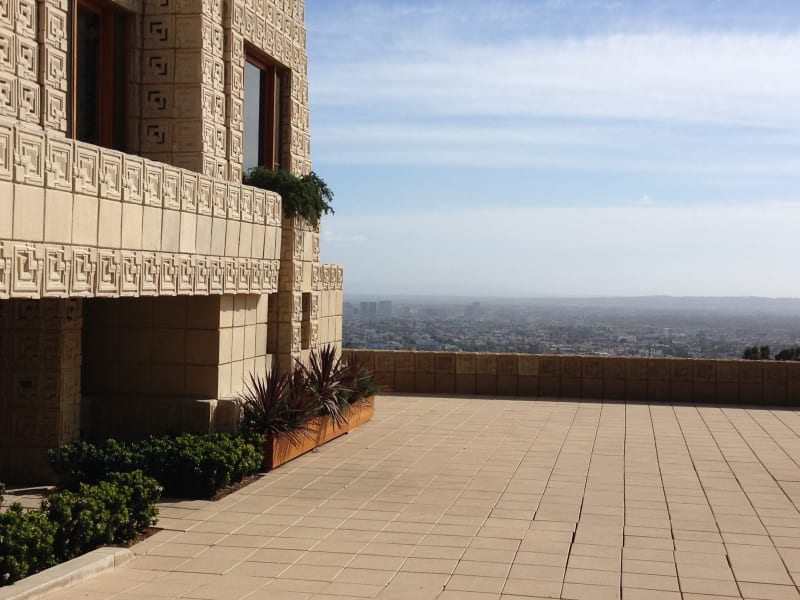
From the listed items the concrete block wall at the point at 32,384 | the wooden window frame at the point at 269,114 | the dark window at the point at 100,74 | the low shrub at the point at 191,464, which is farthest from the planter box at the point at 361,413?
the dark window at the point at 100,74

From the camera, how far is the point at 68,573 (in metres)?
7.16

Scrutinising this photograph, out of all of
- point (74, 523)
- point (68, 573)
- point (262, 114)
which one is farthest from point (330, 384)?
point (68, 573)

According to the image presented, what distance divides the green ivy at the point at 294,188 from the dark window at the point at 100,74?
8.91 feet

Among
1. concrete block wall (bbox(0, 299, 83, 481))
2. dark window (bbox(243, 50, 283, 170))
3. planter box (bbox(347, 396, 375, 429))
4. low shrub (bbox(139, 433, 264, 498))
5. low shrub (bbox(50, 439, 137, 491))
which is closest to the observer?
low shrub (bbox(139, 433, 264, 498))

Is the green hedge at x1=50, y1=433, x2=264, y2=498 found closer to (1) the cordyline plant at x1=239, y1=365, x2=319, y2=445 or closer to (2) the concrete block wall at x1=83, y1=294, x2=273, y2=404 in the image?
(1) the cordyline plant at x1=239, y1=365, x2=319, y2=445

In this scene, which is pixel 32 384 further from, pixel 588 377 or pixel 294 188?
pixel 588 377

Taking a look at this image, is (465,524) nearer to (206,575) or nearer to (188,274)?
(206,575)

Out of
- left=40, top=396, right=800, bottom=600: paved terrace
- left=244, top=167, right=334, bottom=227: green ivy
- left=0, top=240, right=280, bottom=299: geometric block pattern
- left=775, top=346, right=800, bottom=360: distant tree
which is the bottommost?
left=40, top=396, right=800, bottom=600: paved terrace

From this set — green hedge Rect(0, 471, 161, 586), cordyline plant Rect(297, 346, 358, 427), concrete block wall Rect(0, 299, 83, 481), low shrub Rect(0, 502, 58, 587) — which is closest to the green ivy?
cordyline plant Rect(297, 346, 358, 427)

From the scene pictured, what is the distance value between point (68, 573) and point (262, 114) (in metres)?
9.46

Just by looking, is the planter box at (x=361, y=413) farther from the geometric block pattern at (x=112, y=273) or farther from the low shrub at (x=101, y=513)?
the low shrub at (x=101, y=513)

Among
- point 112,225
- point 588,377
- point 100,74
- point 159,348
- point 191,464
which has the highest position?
point 100,74

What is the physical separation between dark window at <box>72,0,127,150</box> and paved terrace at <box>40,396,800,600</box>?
4601 mm

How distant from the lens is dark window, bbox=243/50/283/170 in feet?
47.8
